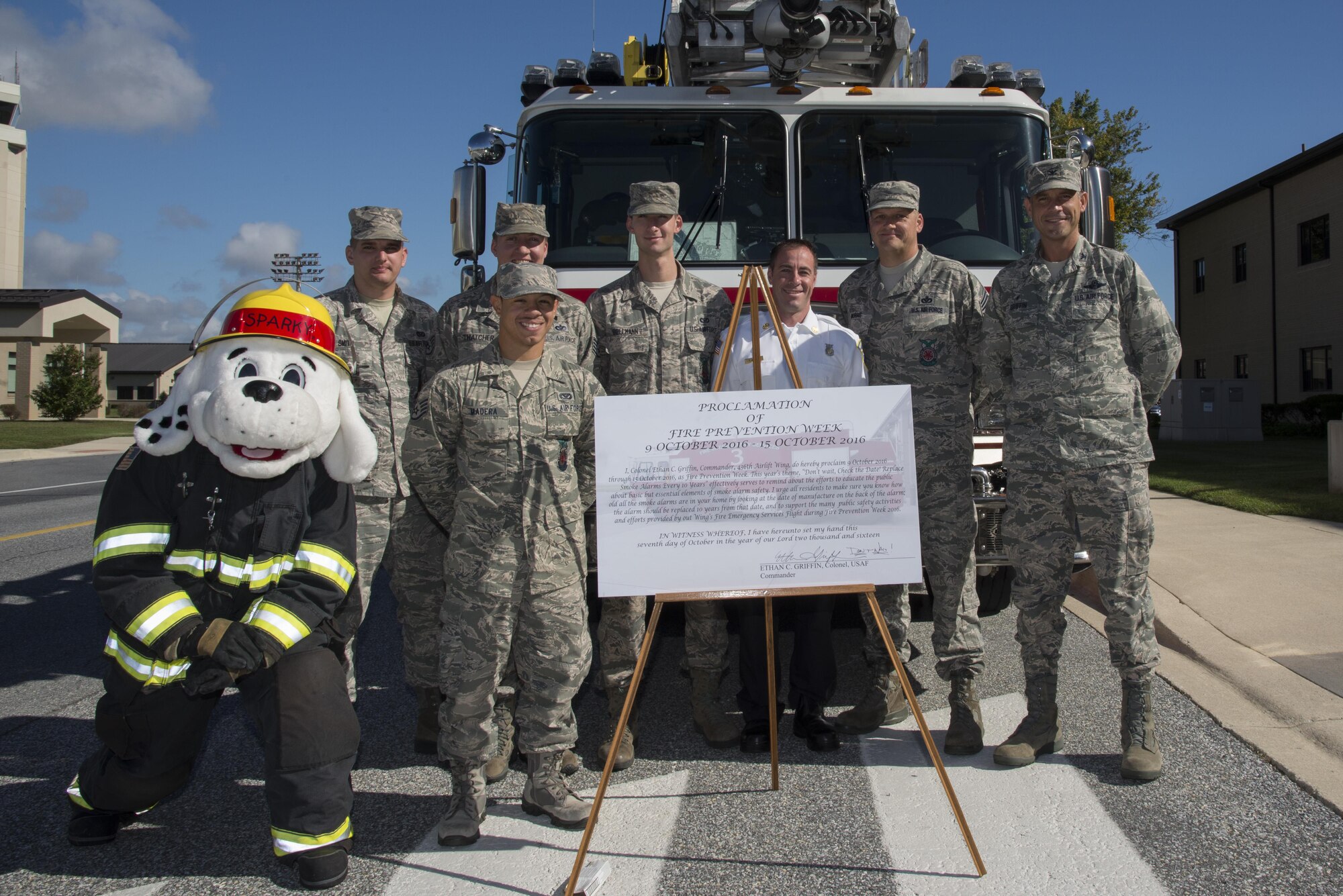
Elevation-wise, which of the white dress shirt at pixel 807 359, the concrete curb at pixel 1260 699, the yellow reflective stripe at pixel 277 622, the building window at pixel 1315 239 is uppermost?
the building window at pixel 1315 239

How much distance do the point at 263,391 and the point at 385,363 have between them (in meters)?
1.16

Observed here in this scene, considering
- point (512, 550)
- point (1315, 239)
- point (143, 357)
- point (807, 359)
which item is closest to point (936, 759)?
point (512, 550)

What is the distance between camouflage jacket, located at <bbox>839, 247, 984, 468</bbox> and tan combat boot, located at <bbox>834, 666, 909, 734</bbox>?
95 cm

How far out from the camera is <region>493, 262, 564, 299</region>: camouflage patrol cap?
10.7 feet

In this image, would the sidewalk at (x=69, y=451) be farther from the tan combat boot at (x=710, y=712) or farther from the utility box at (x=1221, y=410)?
the utility box at (x=1221, y=410)

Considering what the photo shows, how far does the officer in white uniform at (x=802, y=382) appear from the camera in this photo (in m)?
3.86

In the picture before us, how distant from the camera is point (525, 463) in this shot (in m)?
3.29

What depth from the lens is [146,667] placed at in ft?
9.81

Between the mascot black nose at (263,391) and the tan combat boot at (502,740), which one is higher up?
the mascot black nose at (263,391)

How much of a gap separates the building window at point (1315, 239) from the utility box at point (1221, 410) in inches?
271

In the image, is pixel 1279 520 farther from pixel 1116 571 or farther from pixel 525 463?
pixel 525 463

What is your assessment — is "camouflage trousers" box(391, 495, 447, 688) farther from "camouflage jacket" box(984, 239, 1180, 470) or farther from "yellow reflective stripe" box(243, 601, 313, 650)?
"camouflage jacket" box(984, 239, 1180, 470)

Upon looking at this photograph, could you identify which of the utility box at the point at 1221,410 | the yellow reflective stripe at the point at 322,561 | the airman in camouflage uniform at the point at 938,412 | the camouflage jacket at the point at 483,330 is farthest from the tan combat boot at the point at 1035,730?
the utility box at the point at 1221,410

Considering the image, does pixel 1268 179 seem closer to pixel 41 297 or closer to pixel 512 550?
pixel 512 550
